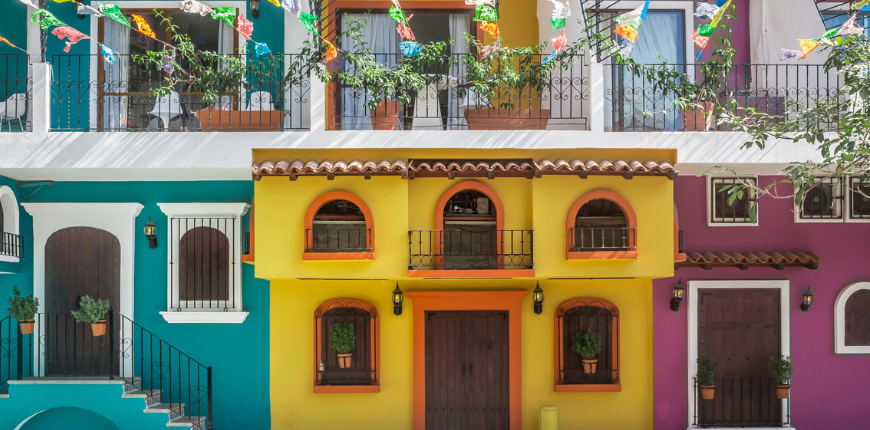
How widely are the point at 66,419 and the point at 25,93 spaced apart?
4890 millimetres

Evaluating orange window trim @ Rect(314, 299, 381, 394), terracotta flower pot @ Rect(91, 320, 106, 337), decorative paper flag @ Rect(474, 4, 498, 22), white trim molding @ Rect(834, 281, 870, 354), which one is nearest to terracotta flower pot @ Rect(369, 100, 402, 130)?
decorative paper flag @ Rect(474, 4, 498, 22)

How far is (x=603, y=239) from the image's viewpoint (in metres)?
10.1

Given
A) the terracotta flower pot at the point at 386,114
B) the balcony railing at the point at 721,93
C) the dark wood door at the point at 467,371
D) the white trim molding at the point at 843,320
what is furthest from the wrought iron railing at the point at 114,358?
the white trim molding at the point at 843,320

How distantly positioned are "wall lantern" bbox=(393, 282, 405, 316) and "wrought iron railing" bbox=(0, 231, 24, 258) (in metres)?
5.54

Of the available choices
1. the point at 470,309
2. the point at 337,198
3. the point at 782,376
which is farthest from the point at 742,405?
the point at 337,198

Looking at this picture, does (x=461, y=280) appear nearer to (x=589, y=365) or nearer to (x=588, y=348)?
(x=588, y=348)

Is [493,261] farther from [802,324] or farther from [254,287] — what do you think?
[802,324]

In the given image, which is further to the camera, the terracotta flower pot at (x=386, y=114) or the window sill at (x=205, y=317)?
the window sill at (x=205, y=317)

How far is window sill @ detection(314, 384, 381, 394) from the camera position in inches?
437

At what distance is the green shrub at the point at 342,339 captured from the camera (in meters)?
10.9

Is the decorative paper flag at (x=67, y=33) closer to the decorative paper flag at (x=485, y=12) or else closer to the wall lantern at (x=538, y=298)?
the decorative paper flag at (x=485, y=12)

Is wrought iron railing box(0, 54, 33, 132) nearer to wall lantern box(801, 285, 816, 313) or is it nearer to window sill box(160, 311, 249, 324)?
window sill box(160, 311, 249, 324)

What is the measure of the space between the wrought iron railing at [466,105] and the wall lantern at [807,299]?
427 cm

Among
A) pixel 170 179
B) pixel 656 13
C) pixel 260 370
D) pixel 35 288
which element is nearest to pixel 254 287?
pixel 260 370
